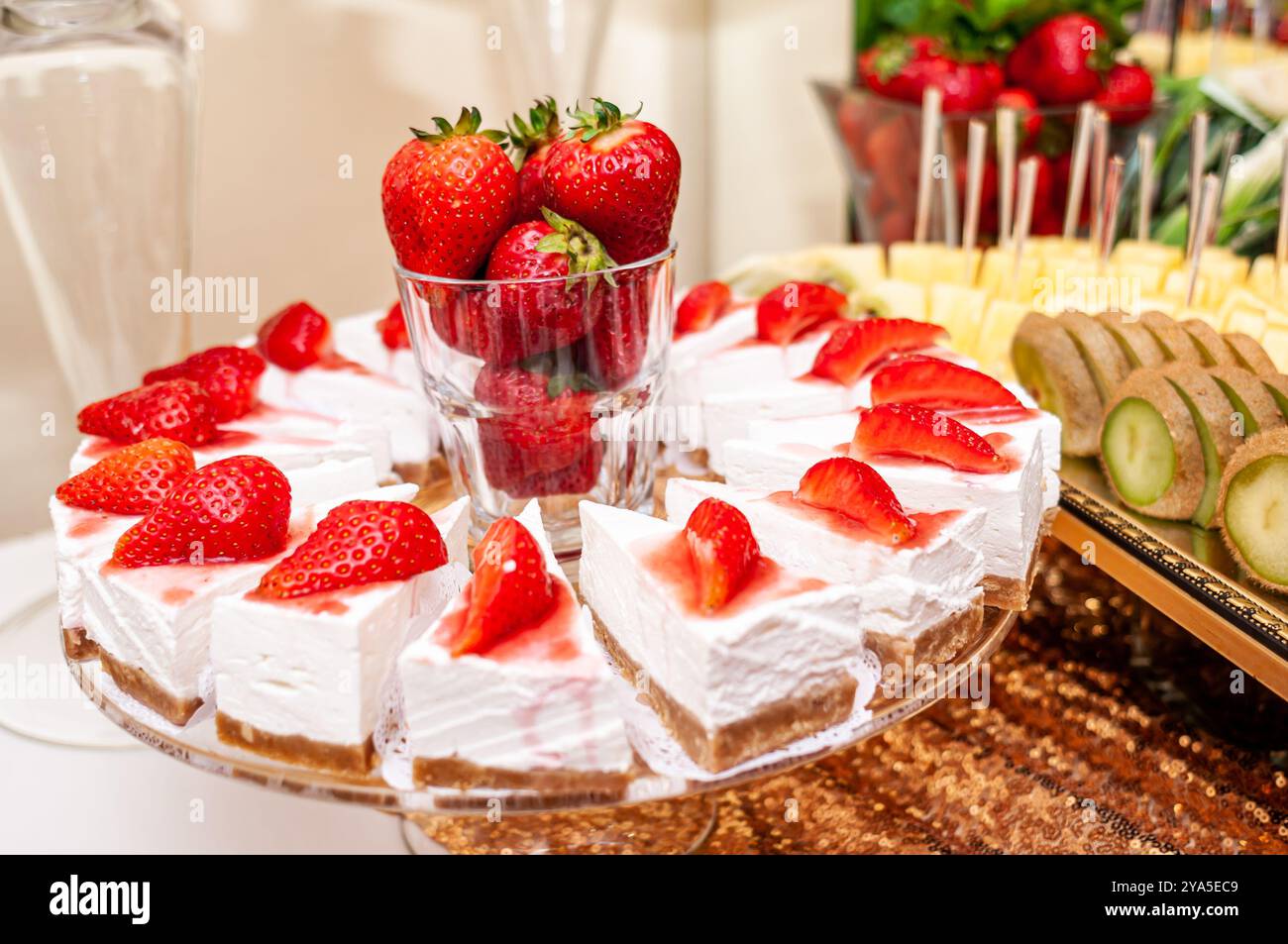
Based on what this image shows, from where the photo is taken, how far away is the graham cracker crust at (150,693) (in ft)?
3.49

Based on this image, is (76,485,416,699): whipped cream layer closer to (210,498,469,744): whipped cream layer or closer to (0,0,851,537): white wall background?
(210,498,469,744): whipped cream layer

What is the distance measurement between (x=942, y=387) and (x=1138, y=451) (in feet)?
0.94

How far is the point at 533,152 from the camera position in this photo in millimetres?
1324

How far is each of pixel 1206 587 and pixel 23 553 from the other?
1.90 m

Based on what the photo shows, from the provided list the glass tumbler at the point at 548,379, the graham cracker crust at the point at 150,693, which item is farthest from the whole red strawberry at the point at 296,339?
the graham cracker crust at the point at 150,693

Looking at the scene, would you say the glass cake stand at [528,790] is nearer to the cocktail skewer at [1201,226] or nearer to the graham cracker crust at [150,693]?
the graham cracker crust at [150,693]

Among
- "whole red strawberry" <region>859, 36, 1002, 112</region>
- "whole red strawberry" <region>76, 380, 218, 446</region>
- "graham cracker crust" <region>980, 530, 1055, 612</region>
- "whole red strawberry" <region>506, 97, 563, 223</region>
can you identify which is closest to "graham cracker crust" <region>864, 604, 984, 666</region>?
"graham cracker crust" <region>980, 530, 1055, 612</region>

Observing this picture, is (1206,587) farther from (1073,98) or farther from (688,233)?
(688,233)

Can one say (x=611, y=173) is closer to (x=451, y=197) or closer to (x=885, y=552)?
(x=451, y=197)

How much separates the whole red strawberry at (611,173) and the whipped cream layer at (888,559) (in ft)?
1.04

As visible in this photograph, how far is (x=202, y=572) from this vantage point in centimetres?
109

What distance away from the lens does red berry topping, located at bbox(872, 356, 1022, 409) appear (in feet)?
4.50
